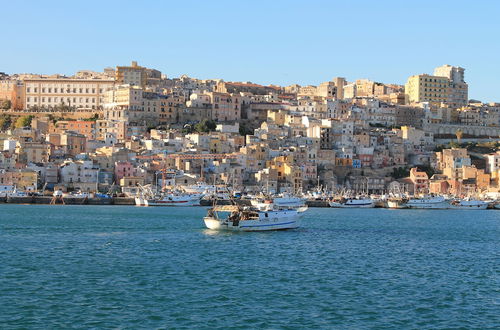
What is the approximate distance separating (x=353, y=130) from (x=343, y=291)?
96.5m

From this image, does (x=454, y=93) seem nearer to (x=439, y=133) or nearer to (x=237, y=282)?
(x=439, y=133)

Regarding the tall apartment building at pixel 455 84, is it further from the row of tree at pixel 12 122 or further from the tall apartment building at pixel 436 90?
the row of tree at pixel 12 122

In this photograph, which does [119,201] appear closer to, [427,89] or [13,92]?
[13,92]

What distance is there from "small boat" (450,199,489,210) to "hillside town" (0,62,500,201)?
10652mm

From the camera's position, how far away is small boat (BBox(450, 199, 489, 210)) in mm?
94375

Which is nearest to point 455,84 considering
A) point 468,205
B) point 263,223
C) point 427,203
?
point 468,205

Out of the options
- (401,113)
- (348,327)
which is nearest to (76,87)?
(401,113)

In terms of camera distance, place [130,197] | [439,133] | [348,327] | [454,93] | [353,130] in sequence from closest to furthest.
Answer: [348,327] < [130,197] < [353,130] < [439,133] < [454,93]

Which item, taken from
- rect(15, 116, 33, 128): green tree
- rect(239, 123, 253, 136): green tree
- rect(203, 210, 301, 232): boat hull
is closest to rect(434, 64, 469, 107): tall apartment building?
rect(239, 123, 253, 136): green tree

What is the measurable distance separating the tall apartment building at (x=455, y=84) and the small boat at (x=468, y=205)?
5923cm

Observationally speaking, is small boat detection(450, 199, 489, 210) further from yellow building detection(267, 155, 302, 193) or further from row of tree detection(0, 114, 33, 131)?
row of tree detection(0, 114, 33, 131)

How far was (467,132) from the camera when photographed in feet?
445

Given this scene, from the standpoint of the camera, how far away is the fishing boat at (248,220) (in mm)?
48719

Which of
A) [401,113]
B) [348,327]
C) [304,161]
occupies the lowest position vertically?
[348,327]
